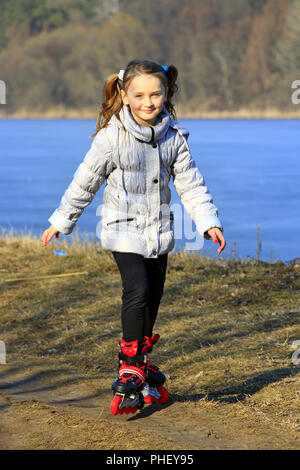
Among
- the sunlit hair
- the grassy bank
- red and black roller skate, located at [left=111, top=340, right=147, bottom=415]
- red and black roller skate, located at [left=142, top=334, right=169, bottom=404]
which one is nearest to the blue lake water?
the grassy bank

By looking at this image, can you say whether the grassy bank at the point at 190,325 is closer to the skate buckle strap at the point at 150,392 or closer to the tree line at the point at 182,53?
the skate buckle strap at the point at 150,392

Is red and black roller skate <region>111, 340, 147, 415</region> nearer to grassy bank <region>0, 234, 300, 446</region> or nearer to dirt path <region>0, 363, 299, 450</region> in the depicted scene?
dirt path <region>0, 363, 299, 450</region>

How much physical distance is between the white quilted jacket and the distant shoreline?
1957 inches

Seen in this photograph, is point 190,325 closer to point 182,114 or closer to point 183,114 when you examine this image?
point 183,114

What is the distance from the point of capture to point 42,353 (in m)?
5.82

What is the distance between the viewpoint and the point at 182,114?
60.8m

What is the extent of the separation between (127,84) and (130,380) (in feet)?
5.01

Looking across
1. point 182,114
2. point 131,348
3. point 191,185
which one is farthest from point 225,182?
point 182,114

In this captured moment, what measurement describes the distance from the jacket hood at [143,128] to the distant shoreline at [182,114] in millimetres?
49703

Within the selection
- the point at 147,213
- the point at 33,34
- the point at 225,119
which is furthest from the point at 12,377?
the point at 33,34

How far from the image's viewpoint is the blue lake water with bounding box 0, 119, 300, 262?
51.9ft

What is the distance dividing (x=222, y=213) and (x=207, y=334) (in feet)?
41.9

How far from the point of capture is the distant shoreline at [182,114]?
5599cm

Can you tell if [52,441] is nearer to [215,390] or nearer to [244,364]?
[215,390]
